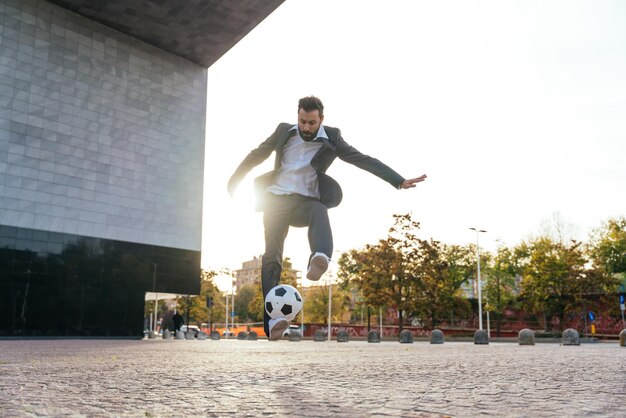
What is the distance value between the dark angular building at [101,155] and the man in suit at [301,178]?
2636cm

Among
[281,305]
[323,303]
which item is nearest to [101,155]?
[281,305]

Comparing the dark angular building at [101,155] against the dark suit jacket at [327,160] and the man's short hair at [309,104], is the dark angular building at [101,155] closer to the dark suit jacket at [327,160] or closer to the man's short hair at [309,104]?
the dark suit jacket at [327,160]

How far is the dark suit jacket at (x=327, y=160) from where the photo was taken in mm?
6203

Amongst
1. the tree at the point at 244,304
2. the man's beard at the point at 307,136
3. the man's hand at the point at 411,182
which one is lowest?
the tree at the point at 244,304

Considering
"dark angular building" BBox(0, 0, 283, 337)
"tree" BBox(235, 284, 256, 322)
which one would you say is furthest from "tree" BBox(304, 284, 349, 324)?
"tree" BBox(235, 284, 256, 322)

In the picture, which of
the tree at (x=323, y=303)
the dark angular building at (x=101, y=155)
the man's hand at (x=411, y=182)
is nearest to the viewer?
the man's hand at (x=411, y=182)

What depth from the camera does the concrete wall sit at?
2894 cm

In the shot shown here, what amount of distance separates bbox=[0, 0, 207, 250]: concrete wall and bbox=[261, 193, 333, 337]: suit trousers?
2638 centimetres

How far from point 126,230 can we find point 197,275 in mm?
6064

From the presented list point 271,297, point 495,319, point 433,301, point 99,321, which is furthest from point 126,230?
point 495,319

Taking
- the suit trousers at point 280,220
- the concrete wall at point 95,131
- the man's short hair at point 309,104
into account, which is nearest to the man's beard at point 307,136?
the man's short hair at point 309,104

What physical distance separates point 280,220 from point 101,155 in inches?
1110

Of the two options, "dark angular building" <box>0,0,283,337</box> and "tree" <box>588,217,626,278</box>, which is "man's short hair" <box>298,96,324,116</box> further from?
"tree" <box>588,217,626,278</box>

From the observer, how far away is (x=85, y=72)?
1247 inches
